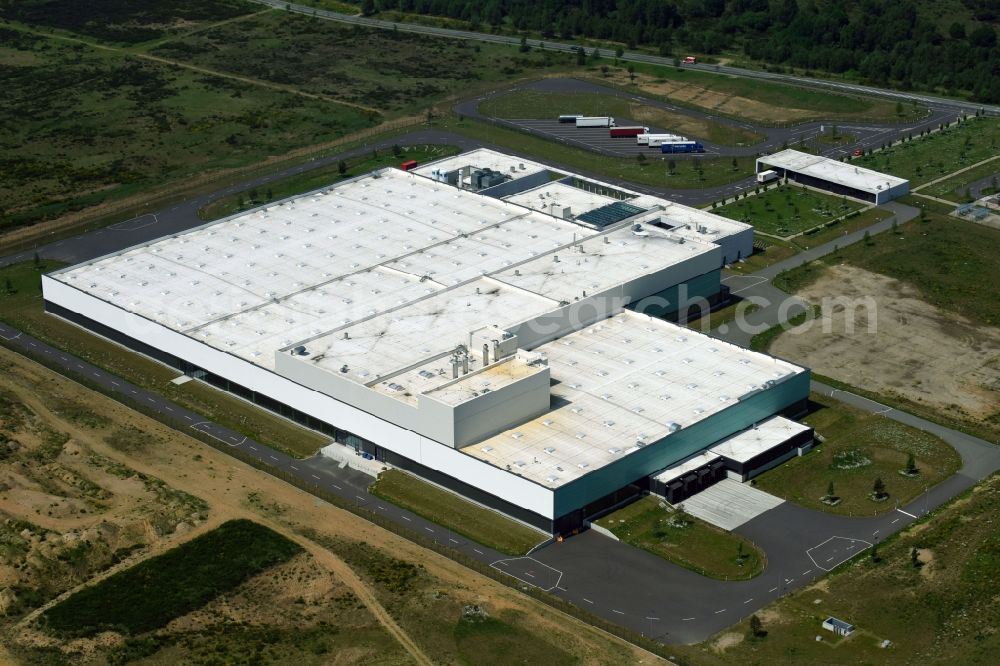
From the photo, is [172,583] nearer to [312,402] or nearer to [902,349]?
[312,402]

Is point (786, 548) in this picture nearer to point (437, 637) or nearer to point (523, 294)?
point (437, 637)

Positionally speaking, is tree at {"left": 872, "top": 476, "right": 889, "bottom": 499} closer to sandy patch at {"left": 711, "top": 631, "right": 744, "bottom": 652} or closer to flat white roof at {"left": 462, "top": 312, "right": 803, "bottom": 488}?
flat white roof at {"left": 462, "top": 312, "right": 803, "bottom": 488}

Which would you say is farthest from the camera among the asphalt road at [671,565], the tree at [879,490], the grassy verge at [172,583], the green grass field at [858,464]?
the green grass field at [858,464]

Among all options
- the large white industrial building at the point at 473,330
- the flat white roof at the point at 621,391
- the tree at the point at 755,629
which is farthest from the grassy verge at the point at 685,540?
the tree at the point at 755,629

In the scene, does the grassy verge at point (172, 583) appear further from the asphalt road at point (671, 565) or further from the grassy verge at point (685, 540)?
the grassy verge at point (685, 540)

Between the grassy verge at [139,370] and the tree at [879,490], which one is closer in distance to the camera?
the tree at [879,490]

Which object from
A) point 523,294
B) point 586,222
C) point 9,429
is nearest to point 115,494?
point 9,429

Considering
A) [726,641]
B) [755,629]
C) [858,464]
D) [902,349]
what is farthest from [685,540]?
[902,349]
